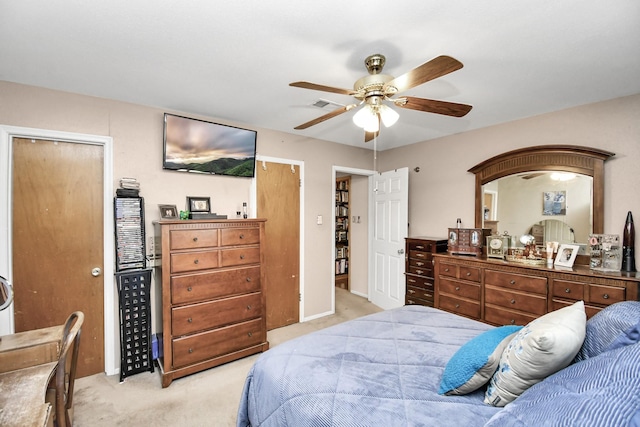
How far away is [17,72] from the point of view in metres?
2.10

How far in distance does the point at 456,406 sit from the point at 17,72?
11.4ft

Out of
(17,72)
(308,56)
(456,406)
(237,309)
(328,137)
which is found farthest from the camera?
(328,137)

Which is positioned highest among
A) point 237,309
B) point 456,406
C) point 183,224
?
point 183,224

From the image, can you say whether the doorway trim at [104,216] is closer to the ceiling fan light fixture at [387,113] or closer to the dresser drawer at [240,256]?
the dresser drawer at [240,256]

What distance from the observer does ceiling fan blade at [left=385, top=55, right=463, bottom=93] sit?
134 centimetres

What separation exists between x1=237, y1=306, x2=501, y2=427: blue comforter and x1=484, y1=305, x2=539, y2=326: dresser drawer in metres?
1.14

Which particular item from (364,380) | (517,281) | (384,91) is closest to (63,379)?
(364,380)

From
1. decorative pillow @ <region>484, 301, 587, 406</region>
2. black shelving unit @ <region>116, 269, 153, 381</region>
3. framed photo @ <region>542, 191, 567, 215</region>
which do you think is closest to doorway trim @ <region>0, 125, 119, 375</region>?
black shelving unit @ <region>116, 269, 153, 381</region>

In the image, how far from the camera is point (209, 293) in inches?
103

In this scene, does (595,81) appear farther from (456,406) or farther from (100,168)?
(100,168)

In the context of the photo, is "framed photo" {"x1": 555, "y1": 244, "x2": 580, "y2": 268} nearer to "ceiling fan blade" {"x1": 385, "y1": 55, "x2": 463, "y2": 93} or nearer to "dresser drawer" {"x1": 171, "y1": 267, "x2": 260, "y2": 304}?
"ceiling fan blade" {"x1": 385, "y1": 55, "x2": 463, "y2": 93}

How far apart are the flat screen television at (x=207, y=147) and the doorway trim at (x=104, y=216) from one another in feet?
1.67

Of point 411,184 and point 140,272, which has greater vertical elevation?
point 411,184

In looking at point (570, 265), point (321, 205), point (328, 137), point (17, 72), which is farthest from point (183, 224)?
point (570, 265)
